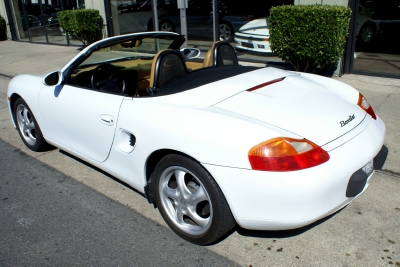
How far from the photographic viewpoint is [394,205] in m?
3.17

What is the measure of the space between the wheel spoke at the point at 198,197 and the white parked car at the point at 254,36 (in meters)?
6.56

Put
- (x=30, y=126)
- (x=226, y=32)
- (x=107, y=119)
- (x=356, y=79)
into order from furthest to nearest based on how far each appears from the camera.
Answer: (x=226, y=32) → (x=356, y=79) → (x=30, y=126) → (x=107, y=119)

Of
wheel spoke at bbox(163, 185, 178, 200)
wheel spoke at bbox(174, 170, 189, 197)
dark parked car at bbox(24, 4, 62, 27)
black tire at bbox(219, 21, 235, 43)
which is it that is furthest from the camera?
dark parked car at bbox(24, 4, 62, 27)

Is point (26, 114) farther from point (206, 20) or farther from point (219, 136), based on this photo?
point (206, 20)

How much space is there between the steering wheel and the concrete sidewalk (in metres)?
2.91

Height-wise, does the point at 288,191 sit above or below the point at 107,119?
below

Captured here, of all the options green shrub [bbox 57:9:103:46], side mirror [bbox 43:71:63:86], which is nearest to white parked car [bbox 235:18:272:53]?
green shrub [bbox 57:9:103:46]

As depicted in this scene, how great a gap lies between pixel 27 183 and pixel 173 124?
6.89ft

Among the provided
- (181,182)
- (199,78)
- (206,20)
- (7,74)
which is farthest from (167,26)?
(181,182)

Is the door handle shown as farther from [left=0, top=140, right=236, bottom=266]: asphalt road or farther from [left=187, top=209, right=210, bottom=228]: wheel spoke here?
[left=187, top=209, right=210, bottom=228]: wheel spoke

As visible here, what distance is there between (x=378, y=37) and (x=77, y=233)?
7.14 meters

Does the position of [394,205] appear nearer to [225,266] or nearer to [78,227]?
[225,266]

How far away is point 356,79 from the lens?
23.8 feet

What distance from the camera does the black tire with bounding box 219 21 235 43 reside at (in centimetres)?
935
